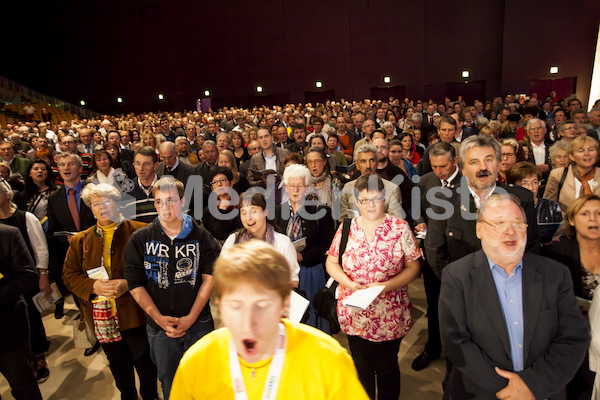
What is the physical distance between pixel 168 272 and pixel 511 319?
1849 millimetres

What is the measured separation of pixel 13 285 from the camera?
2.42 m

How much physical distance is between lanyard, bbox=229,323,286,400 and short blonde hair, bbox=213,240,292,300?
17 centimetres

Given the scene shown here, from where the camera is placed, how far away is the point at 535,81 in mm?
15602

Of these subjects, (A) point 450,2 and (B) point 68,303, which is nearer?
(B) point 68,303

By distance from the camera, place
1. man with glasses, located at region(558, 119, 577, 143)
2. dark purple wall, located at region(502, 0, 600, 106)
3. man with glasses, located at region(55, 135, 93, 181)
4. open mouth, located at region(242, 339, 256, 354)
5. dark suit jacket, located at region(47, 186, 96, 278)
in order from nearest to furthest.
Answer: open mouth, located at region(242, 339, 256, 354)
dark suit jacket, located at region(47, 186, 96, 278)
man with glasses, located at region(558, 119, 577, 143)
man with glasses, located at region(55, 135, 93, 181)
dark purple wall, located at region(502, 0, 600, 106)

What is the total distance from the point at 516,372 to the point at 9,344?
9.15 feet

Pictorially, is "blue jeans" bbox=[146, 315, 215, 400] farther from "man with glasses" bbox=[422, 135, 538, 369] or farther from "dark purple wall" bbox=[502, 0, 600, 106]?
"dark purple wall" bbox=[502, 0, 600, 106]

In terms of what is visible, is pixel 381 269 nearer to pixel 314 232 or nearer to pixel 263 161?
pixel 314 232

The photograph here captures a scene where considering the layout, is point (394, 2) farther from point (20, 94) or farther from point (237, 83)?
point (20, 94)

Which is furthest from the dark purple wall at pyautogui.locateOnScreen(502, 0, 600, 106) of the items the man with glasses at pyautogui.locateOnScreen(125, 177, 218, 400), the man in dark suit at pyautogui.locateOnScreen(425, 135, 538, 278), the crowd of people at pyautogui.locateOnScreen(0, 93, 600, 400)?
the man with glasses at pyautogui.locateOnScreen(125, 177, 218, 400)

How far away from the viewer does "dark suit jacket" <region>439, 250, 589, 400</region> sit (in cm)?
171

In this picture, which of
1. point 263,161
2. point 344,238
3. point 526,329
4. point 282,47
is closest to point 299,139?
point 263,161

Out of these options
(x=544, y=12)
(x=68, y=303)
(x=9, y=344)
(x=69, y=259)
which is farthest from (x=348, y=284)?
(x=544, y=12)

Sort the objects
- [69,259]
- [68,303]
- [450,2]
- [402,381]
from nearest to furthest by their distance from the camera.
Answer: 1. [69,259]
2. [402,381]
3. [68,303]
4. [450,2]
